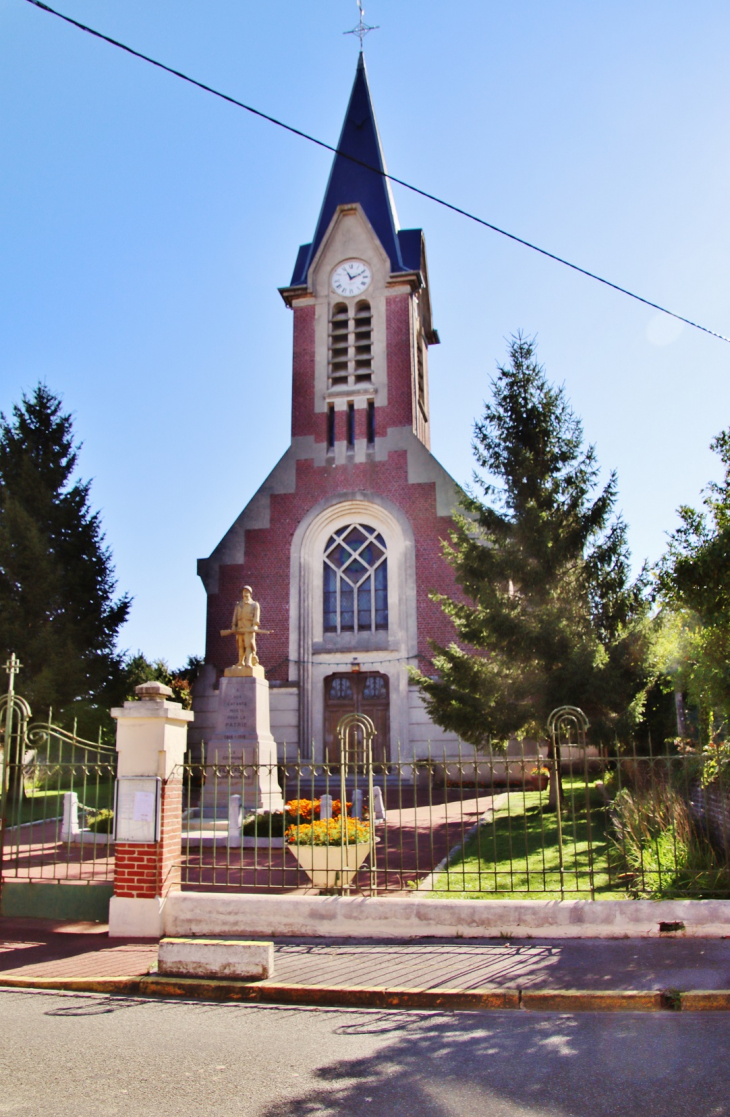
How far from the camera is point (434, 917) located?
7590 millimetres

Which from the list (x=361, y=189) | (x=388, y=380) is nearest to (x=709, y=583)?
Answer: (x=388, y=380)

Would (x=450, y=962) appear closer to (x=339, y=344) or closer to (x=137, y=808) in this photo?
(x=137, y=808)

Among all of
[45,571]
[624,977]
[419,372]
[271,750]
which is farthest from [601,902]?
[419,372]

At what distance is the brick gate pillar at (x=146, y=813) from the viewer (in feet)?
26.2

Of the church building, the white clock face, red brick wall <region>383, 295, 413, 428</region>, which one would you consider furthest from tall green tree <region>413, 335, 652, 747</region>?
the white clock face

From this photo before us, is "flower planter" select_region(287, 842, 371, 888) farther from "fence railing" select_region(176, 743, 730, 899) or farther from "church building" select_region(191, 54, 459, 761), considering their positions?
"church building" select_region(191, 54, 459, 761)

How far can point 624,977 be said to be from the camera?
611 centimetres

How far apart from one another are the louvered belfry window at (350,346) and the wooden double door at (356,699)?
921cm

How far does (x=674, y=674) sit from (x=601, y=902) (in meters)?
8.50

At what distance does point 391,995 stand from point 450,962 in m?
0.92

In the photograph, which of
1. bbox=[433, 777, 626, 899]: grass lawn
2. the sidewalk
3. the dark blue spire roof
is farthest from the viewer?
the dark blue spire roof

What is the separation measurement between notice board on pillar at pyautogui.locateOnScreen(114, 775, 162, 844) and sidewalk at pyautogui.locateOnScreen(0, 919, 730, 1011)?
3.11ft

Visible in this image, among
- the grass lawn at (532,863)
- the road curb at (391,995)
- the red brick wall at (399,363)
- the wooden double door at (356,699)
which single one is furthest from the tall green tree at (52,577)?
the road curb at (391,995)

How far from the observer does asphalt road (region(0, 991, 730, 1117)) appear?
413 centimetres
